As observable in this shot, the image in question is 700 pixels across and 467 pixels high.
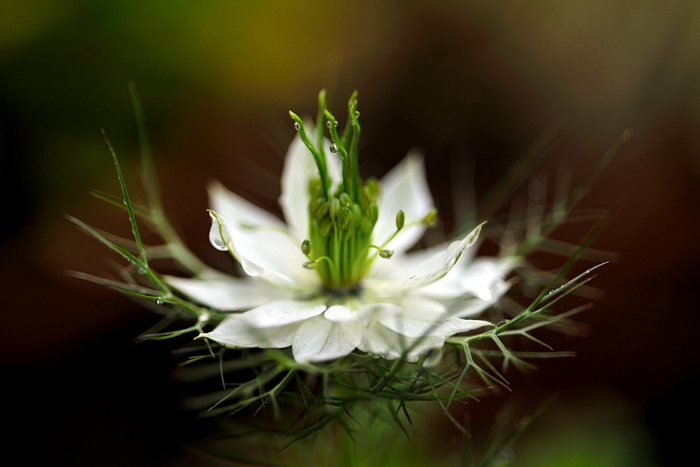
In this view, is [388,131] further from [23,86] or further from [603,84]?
[23,86]

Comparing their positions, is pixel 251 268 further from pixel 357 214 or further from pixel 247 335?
pixel 357 214

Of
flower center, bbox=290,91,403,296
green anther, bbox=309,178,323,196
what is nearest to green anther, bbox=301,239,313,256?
flower center, bbox=290,91,403,296

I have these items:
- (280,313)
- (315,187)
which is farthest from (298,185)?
(280,313)

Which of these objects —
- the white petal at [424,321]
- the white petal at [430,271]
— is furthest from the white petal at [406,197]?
the white petal at [424,321]

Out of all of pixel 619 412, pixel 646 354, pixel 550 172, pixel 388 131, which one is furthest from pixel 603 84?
pixel 619 412

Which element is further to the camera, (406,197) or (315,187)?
(406,197)

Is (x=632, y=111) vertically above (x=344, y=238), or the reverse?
(x=632, y=111)
